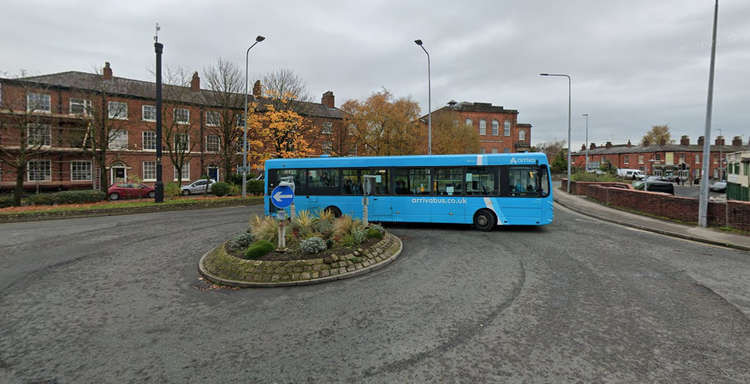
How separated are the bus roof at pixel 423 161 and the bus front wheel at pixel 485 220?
1.83m

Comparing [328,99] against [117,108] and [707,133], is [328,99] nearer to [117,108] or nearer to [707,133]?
[117,108]

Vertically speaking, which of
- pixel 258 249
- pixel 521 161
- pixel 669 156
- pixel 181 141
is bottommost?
pixel 258 249

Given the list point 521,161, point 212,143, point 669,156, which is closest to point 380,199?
point 521,161

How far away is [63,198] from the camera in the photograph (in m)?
18.6

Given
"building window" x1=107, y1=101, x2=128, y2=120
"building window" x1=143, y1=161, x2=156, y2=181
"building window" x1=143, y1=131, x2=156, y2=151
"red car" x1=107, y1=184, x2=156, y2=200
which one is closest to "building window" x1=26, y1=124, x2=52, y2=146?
"building window" x1=107, y1=101, x2=128, y2=120

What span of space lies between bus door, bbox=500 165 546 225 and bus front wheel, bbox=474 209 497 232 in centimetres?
45

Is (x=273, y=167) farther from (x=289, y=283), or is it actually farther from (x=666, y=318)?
(x=666, y=318)

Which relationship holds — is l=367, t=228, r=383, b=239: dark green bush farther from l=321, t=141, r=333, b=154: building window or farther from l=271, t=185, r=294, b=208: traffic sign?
l=321, t=141, r=333, b=154: building window

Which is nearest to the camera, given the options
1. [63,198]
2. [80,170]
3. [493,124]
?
[63,198]

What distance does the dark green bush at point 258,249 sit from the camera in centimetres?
706

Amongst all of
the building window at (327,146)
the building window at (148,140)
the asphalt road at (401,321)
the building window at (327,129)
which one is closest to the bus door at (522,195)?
the asphalt road at (401,321)

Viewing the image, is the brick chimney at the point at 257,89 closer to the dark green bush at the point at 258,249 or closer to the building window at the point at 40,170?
the building window at the point at 40,170

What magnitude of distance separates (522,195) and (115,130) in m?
26.5

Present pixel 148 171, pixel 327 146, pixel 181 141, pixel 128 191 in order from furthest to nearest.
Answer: pixel 148 171, pixel 327 146, pixel 128 191, pixel 181 141
